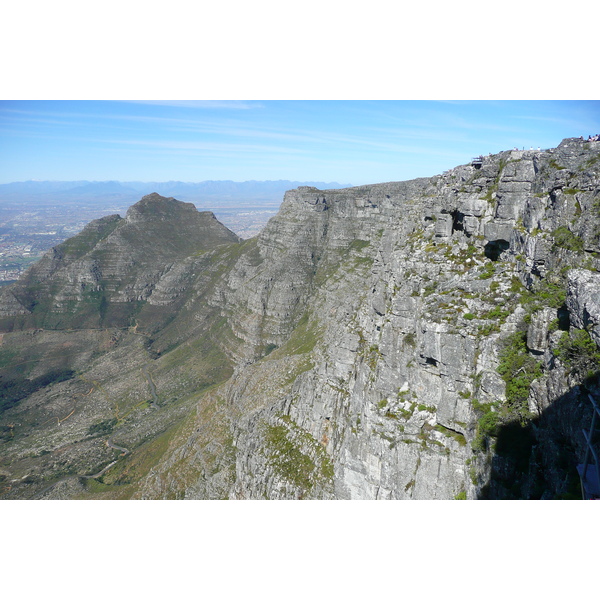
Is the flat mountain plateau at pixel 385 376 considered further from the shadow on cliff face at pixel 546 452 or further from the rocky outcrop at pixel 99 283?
the rocky outcrop at pixel 99 283

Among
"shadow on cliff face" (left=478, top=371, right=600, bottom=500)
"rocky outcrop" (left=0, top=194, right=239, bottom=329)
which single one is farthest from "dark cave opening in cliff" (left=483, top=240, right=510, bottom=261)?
"rocky outcrop" (left=0, top=194, right=239, bottom=329)

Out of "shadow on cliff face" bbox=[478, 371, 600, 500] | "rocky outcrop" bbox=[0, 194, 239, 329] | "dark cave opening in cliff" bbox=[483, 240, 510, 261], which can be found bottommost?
"rocky outcrop" bbox=[0, 194, 239, 329]

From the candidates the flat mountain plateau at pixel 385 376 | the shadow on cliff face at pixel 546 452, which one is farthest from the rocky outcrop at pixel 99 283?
the shadow on cliff face at pixel 546 452

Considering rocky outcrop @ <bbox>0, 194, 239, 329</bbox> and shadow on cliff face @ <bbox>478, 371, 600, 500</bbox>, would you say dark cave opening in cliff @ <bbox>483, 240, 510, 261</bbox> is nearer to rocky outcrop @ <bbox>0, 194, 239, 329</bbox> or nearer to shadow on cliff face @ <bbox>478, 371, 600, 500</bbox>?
shadow on cliff face @ <bbox>478, 371, 600, 500</bbox>

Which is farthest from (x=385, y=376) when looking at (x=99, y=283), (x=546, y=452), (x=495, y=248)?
(x=99, y=283)

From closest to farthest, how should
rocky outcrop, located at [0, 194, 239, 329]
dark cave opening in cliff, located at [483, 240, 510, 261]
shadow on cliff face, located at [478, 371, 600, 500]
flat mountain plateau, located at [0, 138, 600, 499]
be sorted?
shadow on cliff face, located at [478, 371, 600, 500] → flat mountain plateau, located at [0, 138, 600, 499] → dark cave opening in cliff, located at [483, 240, 510, 261] → rocky outcrop, located at [0, 194, 239, 329]

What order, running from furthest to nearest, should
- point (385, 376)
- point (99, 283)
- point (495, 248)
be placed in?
1. point (99, 283)
2. point (385, 376)
3. point (495, 248)

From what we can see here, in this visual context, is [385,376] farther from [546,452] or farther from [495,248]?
[546,452]

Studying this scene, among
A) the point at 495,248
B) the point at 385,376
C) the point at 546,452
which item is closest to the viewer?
the point at 546,452
